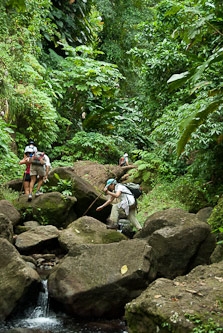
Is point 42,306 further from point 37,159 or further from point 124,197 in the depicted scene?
point 37,159

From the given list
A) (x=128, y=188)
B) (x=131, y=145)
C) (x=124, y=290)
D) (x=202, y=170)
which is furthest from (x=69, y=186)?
(x=131, y=145)

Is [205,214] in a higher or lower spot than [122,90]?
lower

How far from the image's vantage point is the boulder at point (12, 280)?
5562mm

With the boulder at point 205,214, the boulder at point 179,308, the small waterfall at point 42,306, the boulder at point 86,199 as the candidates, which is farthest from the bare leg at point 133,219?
the boulder at point 179,308

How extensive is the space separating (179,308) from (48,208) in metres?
6.31

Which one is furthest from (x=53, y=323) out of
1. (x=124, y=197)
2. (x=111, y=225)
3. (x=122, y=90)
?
(x=122, y=90)

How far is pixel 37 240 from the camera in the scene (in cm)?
802

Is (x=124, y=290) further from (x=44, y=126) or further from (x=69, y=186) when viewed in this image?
(x=44, y=126)

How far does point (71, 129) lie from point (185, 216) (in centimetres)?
1103

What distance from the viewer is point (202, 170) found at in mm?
9820

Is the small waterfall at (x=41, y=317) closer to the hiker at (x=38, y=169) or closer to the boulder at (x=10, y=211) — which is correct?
the boulder at (x=10, y=211)

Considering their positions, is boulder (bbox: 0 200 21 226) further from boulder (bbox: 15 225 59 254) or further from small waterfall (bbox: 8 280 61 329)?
small waterfall (bbox: 8 280 61 329)

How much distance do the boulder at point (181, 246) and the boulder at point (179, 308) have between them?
208cm

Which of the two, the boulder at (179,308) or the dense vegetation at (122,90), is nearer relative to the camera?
the boulder at (179,308)
